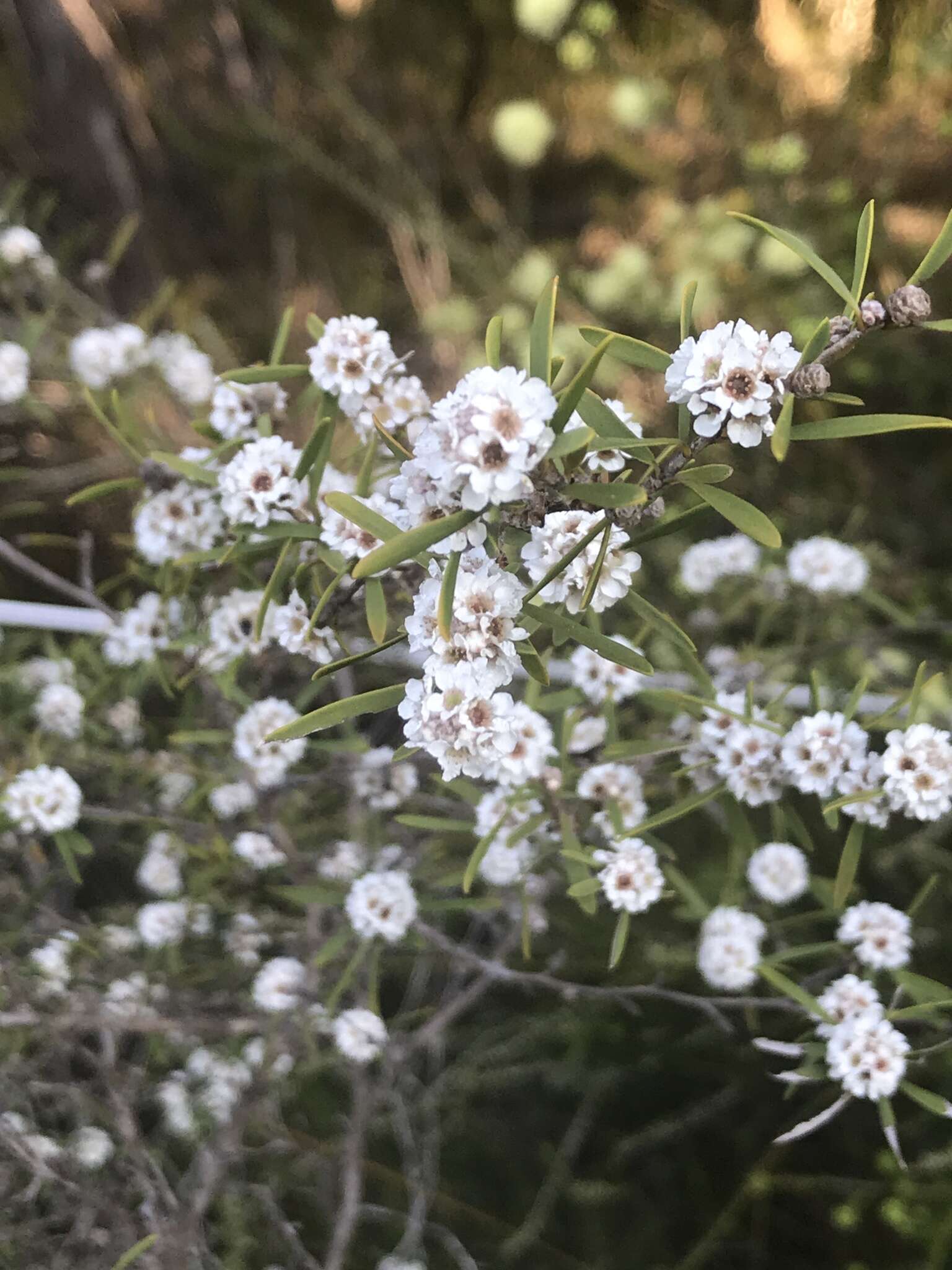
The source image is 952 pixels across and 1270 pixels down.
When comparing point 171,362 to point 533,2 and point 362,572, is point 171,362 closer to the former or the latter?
point 533,2

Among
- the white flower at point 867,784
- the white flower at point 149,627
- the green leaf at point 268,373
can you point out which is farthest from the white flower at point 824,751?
the white flower at point 149,627

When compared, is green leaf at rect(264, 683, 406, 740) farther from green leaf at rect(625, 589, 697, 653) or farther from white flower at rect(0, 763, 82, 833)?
white flower at rect(0, 763, 82, 833)

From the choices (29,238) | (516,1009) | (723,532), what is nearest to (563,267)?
(723,532)

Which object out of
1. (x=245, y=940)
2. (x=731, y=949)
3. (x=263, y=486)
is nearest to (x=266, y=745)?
(x=263, y=486)

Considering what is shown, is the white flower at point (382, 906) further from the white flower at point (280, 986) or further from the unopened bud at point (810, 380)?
the unopened bud at point (810, 380)

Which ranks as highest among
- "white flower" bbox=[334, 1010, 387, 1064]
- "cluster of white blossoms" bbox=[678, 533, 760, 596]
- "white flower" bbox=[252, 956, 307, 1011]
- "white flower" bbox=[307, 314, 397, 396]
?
"cluster of white blossoms" bbox=[678, 533, 760, 596]

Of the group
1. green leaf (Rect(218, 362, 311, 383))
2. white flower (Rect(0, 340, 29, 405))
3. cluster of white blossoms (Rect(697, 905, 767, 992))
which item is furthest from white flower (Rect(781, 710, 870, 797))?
white flower (Rect(0, 340, 29, 405))
